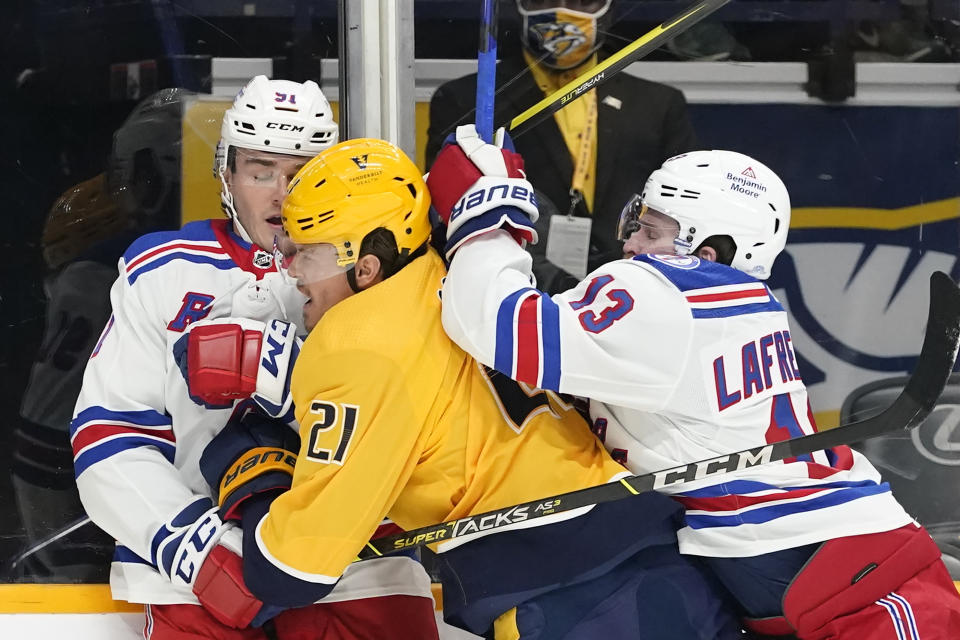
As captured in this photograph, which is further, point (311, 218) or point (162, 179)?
point (162, 179)

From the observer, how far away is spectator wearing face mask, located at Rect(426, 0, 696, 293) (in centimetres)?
241

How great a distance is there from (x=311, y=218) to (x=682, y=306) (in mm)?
579

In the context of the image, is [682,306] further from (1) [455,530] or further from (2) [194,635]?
(2) [194,635]

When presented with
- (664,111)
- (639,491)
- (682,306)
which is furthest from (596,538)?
(664,111)

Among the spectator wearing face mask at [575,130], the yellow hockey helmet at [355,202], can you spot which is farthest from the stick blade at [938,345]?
the spectator wearing face mask at [575,130]

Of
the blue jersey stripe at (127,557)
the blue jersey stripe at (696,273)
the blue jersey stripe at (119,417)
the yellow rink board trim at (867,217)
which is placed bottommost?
the blue jersey stripe at (127,557)

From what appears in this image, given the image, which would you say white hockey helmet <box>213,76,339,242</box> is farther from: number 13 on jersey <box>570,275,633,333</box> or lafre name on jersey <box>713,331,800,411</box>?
lafre name on jersey <box>713,331,800,411</box>

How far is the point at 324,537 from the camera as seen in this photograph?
61.3 inches

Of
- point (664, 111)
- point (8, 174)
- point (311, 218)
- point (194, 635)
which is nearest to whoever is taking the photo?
point (311, 218)

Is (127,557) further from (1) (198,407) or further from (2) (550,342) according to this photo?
(2) (550,342)

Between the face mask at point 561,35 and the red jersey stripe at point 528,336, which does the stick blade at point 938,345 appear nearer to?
the red jersey stripe at point 528,336

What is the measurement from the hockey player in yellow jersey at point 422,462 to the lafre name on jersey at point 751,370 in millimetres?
205

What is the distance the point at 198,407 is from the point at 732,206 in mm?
996

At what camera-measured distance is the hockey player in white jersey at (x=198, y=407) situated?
5.98 ft
